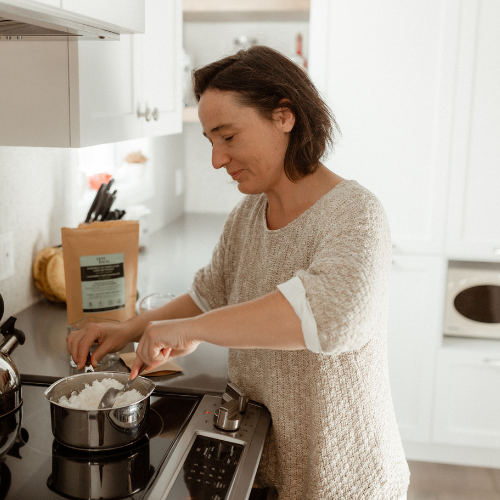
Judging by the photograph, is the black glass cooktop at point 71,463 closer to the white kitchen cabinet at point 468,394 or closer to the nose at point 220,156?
the nose at point 220,156

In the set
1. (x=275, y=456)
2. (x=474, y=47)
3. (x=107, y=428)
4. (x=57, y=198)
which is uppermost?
(x=474, y=47)

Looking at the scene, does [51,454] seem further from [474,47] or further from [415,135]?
[474,47]

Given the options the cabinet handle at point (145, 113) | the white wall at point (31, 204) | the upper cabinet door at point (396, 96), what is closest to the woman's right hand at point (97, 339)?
the white wall at point (31, 204)

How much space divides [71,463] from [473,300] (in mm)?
1888

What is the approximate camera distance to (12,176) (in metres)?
1.60

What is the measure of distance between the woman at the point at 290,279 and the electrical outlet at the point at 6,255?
1.55ft

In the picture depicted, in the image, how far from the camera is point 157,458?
986 millimetres

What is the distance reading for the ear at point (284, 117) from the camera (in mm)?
1118

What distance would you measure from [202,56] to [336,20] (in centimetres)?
130

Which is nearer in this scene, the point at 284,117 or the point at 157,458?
the point at 157,458

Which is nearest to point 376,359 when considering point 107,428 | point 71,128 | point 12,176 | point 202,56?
point 107,428

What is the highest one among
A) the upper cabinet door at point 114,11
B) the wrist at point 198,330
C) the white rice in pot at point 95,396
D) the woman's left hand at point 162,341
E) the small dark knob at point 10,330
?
the upper cabinet door at point 114,11

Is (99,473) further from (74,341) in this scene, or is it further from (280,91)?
(280,91)

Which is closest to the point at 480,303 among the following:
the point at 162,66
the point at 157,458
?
the point at 162,66
